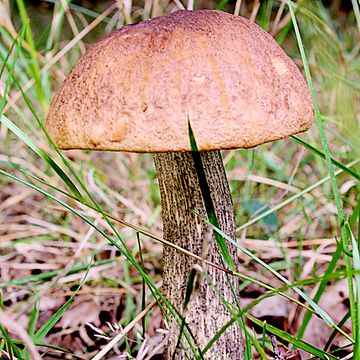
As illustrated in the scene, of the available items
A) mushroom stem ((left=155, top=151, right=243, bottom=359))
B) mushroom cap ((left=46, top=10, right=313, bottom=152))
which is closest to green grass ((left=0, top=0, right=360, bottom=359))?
mushroom stem ((left=155, top=151, right=243, bottom=359))

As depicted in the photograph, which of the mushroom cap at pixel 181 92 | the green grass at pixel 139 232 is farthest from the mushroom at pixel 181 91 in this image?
the green grass at pixel 139 232

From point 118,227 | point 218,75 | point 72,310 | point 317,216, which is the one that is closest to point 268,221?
point 317,216

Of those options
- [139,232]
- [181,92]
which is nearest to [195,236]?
[139,232]

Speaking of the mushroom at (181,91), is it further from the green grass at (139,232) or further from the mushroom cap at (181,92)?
the green grass at (139,232)

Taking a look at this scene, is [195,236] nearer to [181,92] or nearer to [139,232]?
[139,232]

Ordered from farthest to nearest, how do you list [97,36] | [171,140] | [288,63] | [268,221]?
1. [97,36]
2. [268,221]
3. [288,63]
4. [171,140]

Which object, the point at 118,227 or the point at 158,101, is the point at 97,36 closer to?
the point at 118,227

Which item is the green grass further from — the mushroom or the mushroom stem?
the mushroom
